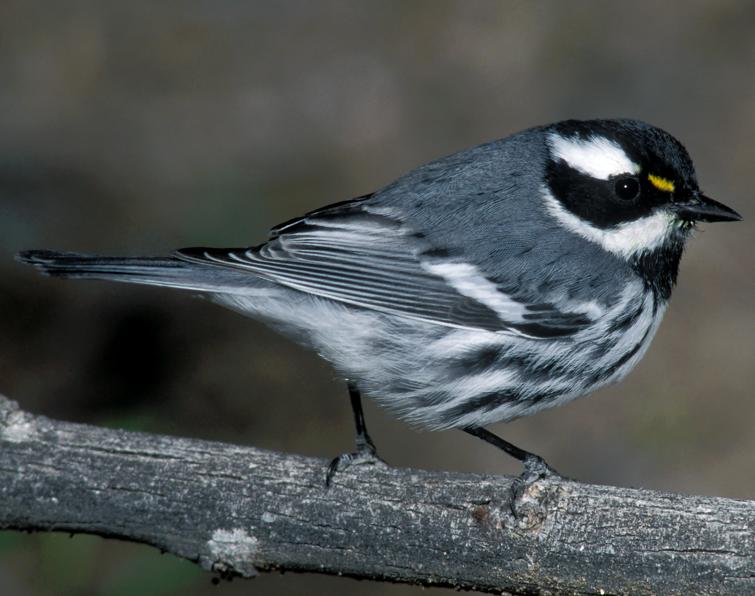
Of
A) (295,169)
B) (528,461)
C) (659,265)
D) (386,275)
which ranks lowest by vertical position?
(528,461)

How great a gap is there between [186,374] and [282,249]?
1749mm

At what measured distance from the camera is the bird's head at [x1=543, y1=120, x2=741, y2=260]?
3.67m

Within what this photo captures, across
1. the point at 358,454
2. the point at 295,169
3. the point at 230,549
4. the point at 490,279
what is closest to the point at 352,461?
the point at 358,454

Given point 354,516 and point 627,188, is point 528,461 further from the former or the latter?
point 627,188

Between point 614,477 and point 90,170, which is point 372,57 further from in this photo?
point 614,477

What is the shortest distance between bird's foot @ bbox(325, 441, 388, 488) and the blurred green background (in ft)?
2.80

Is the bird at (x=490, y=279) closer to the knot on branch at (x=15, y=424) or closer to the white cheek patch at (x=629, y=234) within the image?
the white cheek patch at (x=629, y=234)

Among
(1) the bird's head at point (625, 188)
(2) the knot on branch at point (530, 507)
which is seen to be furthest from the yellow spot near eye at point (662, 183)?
(2) the knot on branch at point (530, 507)

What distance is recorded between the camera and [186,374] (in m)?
5.36

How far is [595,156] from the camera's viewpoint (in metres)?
3.76

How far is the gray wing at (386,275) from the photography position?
368 centimetres

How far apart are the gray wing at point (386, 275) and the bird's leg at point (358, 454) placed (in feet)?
1.27

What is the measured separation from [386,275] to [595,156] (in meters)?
0.79

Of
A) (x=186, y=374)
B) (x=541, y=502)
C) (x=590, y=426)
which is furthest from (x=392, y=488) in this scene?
(x=590, y=426)
